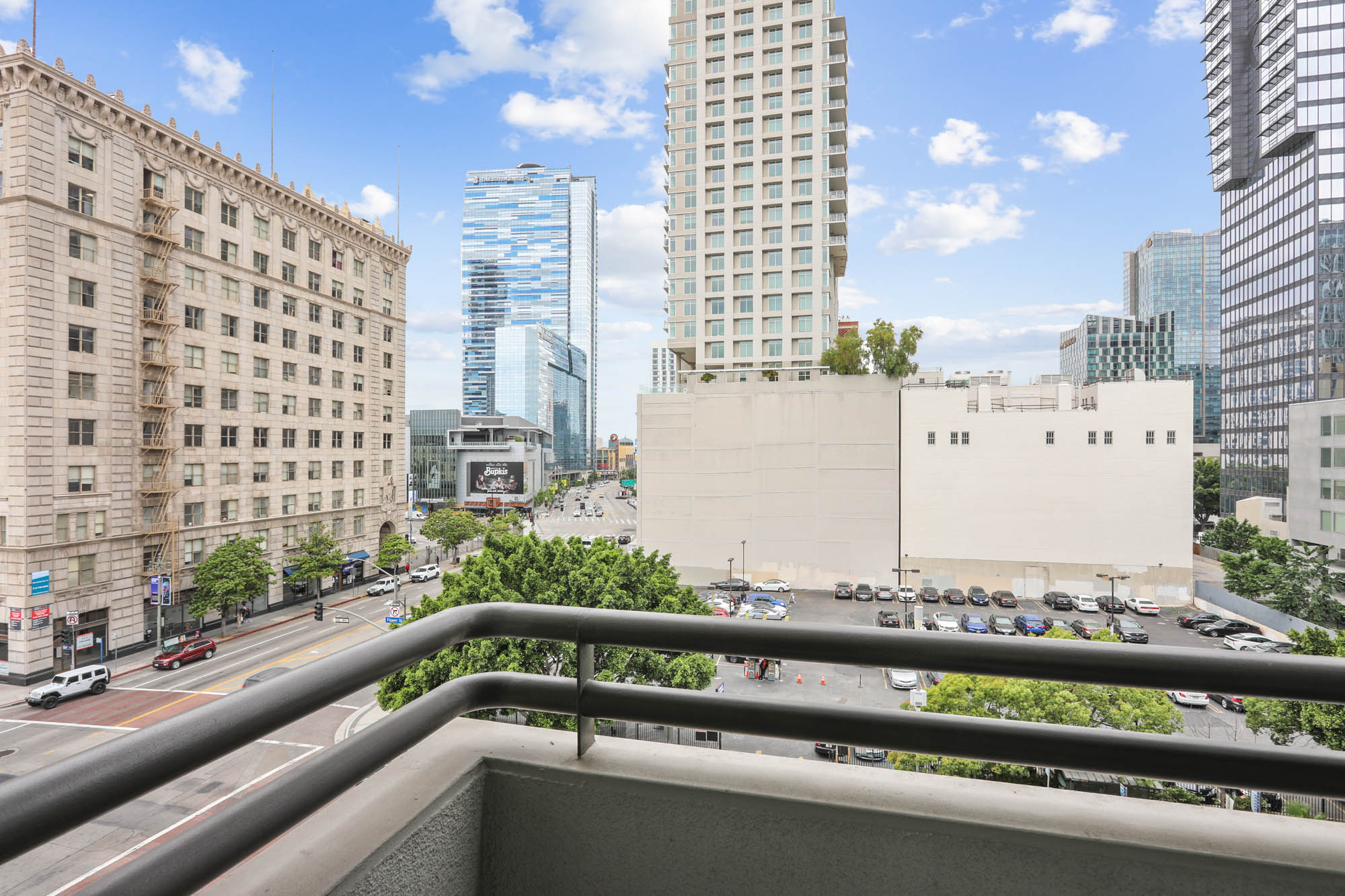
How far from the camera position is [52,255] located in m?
22.5

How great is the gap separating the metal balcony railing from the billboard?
79.6 m

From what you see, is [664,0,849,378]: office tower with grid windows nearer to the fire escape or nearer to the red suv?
the fire escape

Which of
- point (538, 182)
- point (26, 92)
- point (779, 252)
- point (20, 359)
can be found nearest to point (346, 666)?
point (20, 359)

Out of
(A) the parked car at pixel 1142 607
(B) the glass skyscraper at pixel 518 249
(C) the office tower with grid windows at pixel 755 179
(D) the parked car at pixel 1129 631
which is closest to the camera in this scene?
(D) the parked car at pixel 1129 631

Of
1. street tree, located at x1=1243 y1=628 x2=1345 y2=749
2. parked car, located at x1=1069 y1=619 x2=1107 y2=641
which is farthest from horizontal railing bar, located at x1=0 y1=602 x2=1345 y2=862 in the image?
parked car, located at x1=1069 y1=619 x2=1107 y2=641

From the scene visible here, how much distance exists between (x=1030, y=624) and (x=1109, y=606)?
9482 millimetres

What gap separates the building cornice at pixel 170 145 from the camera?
22.0m

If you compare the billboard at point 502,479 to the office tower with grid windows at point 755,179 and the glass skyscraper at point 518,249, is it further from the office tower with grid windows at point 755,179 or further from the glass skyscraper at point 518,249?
the glass skyscraper at point 518,249

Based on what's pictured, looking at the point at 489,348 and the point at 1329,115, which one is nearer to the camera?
the point at 1329,115

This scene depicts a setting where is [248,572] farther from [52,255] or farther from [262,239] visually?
[262,239]

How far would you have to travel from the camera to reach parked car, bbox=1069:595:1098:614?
121 feet

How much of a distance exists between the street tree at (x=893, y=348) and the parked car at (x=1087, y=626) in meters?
17.4

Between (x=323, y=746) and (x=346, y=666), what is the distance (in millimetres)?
193

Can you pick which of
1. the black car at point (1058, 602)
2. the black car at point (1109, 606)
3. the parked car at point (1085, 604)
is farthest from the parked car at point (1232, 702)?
the black car at point (1109, 606)
